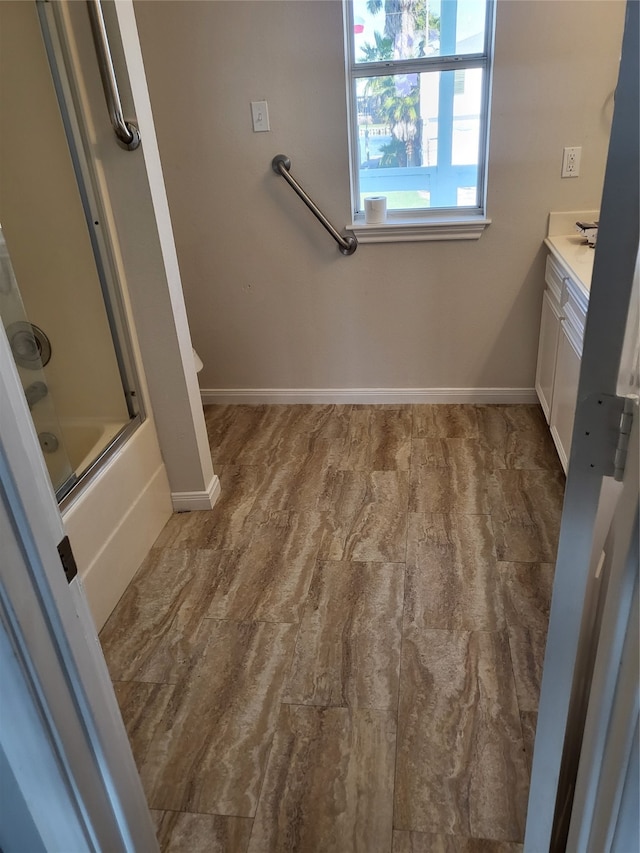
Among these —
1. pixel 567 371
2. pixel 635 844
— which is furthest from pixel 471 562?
pixel 635 844

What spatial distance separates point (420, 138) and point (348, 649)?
219 centimetres

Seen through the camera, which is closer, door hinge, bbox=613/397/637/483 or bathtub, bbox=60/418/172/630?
door hinge, bbox=613/397/637/483

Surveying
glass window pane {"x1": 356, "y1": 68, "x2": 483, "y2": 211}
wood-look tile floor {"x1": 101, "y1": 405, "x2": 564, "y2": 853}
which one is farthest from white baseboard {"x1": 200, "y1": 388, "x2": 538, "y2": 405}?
glass window pane {"x1": 356, "y1": 68, "x2": 483, "y2": 211}

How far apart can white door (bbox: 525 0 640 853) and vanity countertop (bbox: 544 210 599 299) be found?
1655 mm

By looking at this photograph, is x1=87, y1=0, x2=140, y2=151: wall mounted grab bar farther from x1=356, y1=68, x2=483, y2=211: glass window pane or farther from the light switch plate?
x1=356, y1=68, x2=483, y2=211: glass window pane

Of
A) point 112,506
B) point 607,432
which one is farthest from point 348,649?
point 607,432

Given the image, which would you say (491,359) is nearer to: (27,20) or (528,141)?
(528,141)

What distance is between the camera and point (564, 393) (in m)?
2.36

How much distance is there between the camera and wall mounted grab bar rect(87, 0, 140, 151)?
1716 millimetres

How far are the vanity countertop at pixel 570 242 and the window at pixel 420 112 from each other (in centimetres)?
31

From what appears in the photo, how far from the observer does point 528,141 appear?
8.52ft

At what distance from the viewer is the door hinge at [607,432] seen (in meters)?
0.69

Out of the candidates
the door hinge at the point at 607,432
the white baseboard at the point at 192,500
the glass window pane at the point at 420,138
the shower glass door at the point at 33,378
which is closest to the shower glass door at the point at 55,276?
the shower glass door at the point at 33,378

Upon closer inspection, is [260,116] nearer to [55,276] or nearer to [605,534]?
[55,276]
